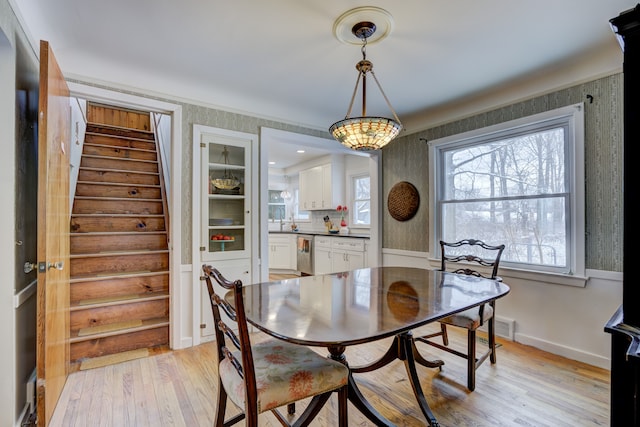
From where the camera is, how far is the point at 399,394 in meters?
2.06

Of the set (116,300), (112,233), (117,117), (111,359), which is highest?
(117,117)

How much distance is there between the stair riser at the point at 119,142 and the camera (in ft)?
13.4

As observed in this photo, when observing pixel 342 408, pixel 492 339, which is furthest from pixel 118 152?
pixel 492 339

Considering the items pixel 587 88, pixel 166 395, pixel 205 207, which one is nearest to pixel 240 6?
pixel 205 207

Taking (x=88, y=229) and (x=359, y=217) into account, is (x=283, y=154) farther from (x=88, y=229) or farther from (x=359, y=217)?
(x=88, y=229)

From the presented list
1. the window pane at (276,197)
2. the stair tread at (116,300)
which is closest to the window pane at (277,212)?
the window pane at (276,197)

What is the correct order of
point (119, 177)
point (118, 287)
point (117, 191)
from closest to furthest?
point (118, 287) → point (117, 191) → point (119, 177)

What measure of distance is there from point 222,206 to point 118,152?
203cm

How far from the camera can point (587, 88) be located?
8.16 feet

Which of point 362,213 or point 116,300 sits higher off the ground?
point 362,213

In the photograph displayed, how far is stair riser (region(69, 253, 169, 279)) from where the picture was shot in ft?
9.81

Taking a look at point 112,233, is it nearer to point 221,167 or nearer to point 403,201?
point 221,167

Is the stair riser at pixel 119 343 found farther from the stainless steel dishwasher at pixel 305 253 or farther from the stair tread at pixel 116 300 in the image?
the stainless steel dishwasher at pixel 305 253

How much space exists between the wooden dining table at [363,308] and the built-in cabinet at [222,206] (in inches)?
50.5
